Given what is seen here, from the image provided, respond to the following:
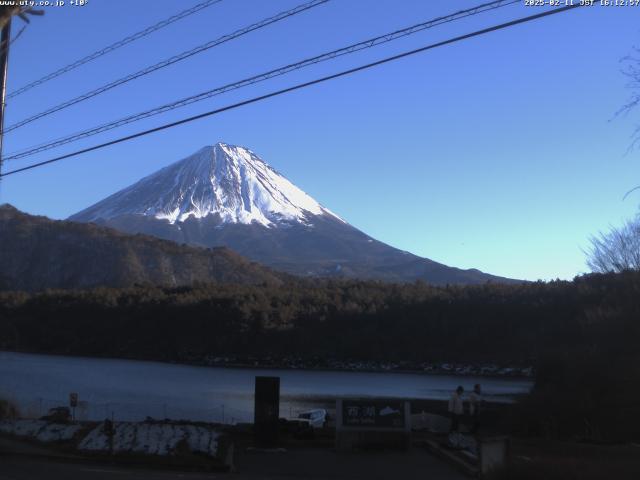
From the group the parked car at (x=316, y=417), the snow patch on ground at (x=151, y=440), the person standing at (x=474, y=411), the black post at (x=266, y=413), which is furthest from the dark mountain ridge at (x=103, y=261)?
the black post at (x=266, y=413)

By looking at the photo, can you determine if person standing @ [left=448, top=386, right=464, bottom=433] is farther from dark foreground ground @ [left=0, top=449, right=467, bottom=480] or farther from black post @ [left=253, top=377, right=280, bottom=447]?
black post @ [left=253, top=377, right=280, bottom=447]

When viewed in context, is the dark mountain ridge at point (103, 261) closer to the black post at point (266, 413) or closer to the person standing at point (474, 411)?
the person standing at point (474, 411)

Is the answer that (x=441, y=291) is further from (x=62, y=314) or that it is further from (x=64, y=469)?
Answer: (x=64, y=469)

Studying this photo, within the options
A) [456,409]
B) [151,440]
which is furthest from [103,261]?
[151,440]

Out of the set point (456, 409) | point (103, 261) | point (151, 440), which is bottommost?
point (151, 440)

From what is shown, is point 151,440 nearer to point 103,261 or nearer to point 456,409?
point 456,409

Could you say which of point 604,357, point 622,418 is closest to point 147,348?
point 604,357
